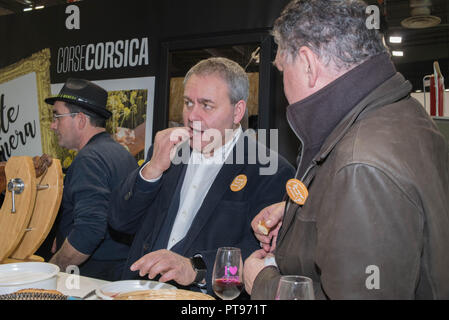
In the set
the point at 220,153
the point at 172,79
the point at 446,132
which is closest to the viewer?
the point at 446,132

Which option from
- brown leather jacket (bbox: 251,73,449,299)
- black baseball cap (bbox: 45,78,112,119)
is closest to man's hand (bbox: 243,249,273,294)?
brown leather jacket (bbox: 251,73,449,299)

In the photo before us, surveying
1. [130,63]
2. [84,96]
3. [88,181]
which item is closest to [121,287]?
[88,181]

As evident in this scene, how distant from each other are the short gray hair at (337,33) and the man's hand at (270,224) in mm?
531

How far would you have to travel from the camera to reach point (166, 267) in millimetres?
1428

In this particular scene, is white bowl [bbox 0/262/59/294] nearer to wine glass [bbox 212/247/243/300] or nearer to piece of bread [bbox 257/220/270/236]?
wine glass [bbox 212/247/243/300]

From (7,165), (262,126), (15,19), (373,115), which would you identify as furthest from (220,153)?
(15,19)

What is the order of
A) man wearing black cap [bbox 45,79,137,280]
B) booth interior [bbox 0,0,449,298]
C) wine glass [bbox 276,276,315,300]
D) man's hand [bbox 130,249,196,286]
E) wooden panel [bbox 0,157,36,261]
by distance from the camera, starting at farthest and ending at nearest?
booth interior [bbox 0,0,449,298] < man wearing black cap [bbox 45,79,137,280] < wooden panel [bbox 0,157,36,261] < man's hand [bbox 130,249,196,286] < wine glass [bbox 276,276,315,300]

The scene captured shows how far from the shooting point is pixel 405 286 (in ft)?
2.92

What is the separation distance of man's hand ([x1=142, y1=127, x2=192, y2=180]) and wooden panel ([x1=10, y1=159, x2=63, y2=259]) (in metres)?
0.42

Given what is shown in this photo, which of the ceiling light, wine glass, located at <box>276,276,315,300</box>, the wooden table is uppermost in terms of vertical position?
the ceiling light

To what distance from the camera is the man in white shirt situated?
2043 mm

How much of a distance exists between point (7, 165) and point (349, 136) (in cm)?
174

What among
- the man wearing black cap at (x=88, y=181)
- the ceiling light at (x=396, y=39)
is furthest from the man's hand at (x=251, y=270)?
the ceiling light at (x=396, y=39)
